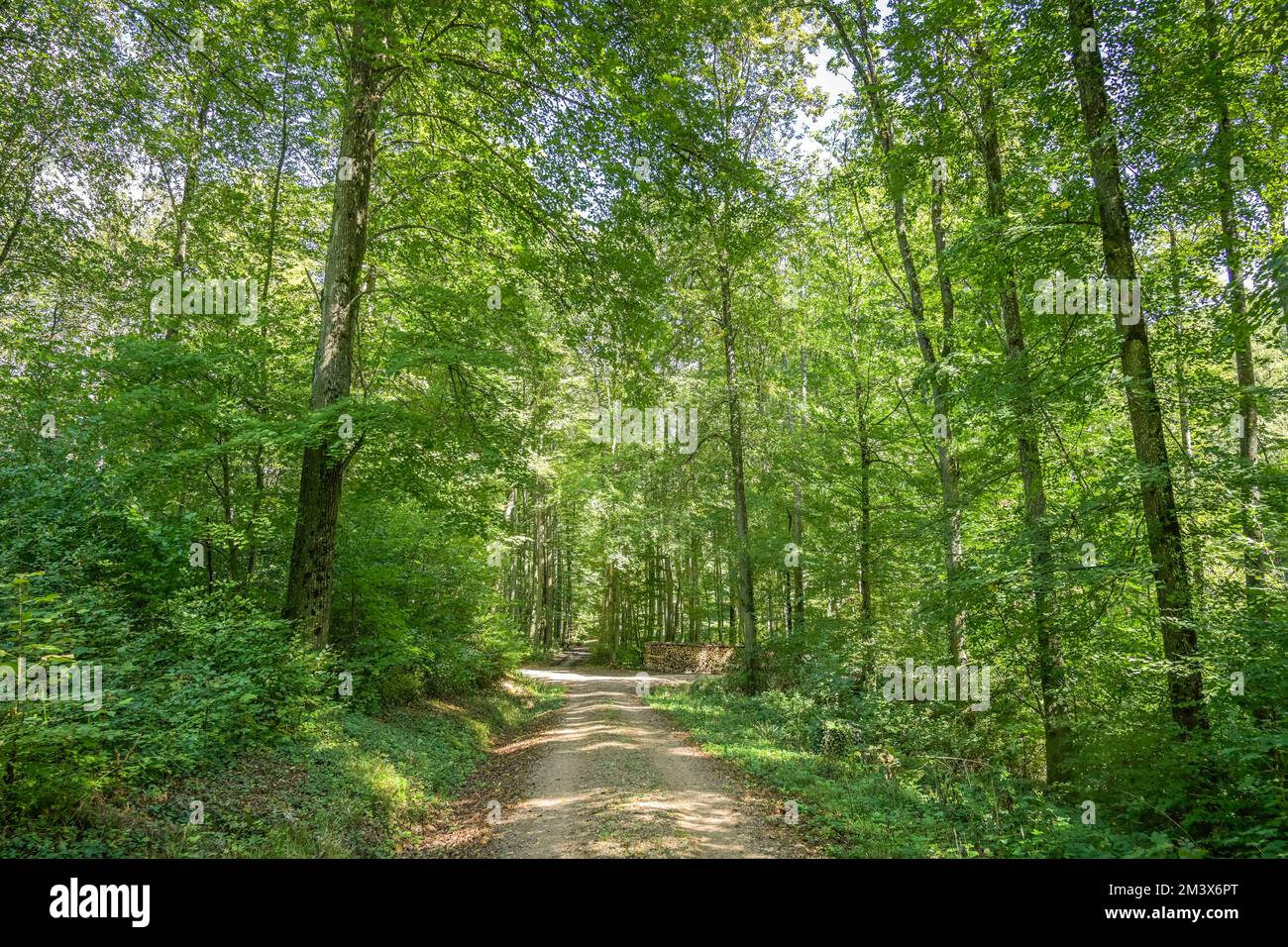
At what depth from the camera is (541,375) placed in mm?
9406

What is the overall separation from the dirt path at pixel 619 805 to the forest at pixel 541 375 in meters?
0.09

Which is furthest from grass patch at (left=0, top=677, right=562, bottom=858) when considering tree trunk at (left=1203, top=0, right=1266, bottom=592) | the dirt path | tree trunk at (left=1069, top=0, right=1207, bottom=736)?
tree trunk at (left=1203, top=0, right=1266, bottom=592)

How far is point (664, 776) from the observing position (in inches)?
310

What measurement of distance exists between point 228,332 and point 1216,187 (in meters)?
14.8

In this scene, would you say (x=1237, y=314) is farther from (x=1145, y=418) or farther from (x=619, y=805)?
(x=619, y=805)

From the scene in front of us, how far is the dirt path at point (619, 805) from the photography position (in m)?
5.38

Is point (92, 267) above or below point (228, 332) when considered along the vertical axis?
above

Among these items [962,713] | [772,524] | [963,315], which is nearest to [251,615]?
[962,713]

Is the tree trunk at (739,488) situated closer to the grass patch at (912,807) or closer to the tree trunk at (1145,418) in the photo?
the grass patch at (912,807)

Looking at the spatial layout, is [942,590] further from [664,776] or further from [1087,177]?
[1087,177]

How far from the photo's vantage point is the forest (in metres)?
5.09

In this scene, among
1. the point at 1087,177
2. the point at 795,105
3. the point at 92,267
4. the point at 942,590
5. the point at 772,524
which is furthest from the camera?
the point at 772,524

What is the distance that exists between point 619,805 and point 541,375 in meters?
6.87

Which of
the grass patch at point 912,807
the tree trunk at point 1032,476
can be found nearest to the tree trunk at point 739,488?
the grass patch at point 912,807
